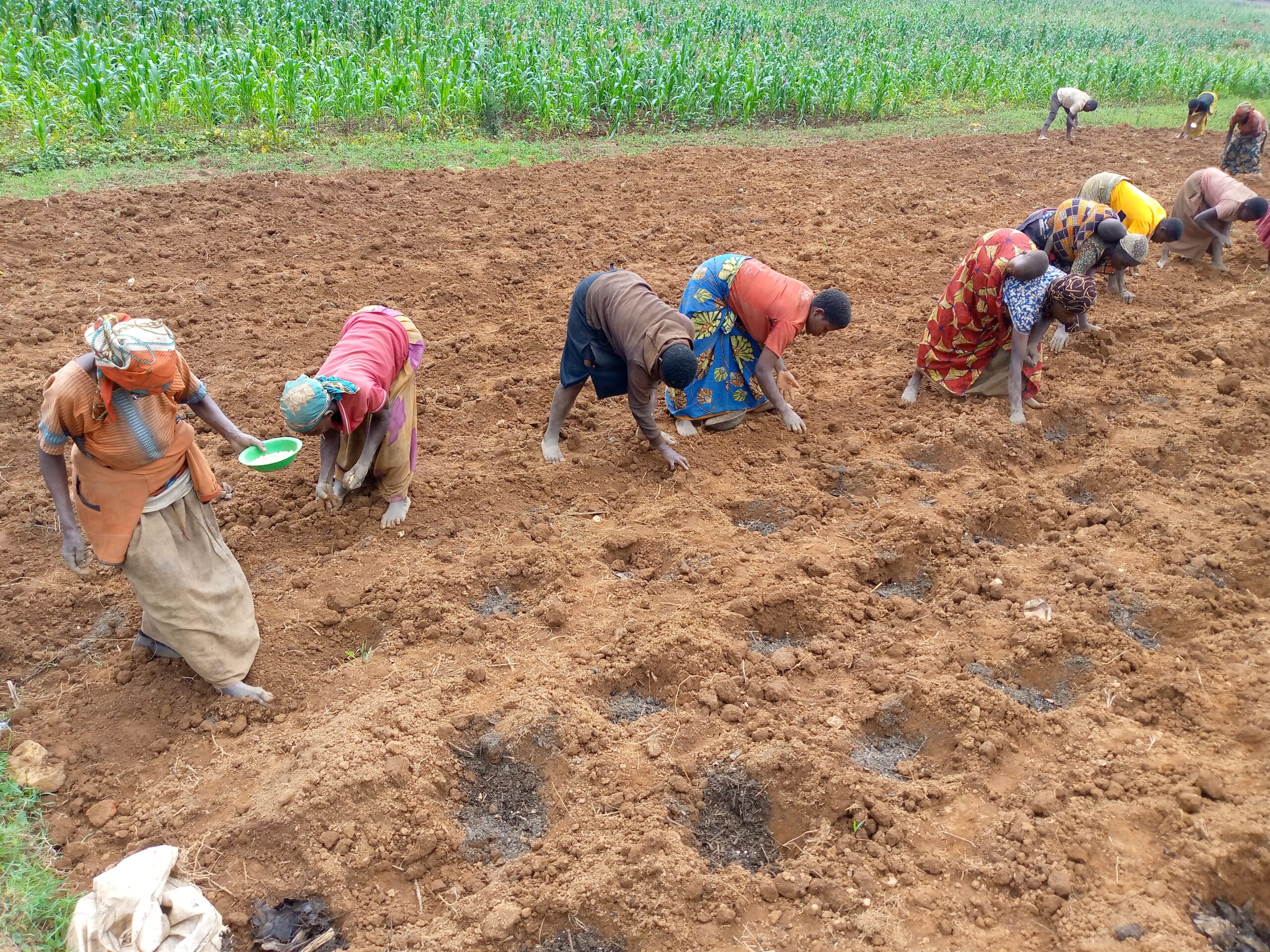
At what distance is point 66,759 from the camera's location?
3.22 meters

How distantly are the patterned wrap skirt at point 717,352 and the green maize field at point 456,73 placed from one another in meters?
6.34

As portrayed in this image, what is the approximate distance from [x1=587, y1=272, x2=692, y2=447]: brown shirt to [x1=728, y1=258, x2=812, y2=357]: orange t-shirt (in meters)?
0.48

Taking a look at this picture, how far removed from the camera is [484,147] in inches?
376

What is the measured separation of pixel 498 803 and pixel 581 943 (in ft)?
1.94

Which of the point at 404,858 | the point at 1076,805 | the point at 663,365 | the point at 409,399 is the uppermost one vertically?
the point at 663,365

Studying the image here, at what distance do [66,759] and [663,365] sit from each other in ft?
9.09

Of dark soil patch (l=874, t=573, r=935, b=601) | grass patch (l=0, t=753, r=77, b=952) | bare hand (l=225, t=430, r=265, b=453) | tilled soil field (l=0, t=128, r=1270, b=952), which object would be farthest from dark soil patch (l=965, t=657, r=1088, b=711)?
grass patch (l=0, t=753, r=77, b=952)

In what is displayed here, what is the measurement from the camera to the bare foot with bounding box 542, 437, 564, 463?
4.83 m

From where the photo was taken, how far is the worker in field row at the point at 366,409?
3613mm

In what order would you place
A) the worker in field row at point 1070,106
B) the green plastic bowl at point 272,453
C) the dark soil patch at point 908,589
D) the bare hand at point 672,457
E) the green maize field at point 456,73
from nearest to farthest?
the green plastic bowl at point 272,453 → the dark soil patch at point 908,589 → the bare hand at point 672,457 → the green maize field at point 456,73 → the worker in field row at point 1070,106

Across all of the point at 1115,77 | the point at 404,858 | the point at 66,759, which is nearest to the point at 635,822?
the point at 404,858

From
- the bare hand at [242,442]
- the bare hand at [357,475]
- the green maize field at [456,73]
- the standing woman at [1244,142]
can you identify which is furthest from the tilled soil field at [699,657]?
the standing woman at [1244,142]

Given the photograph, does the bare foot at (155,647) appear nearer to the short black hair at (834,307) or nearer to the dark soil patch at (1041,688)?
the dark soil patch at (1041,688)

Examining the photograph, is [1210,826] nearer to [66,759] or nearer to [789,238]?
[66,759]
